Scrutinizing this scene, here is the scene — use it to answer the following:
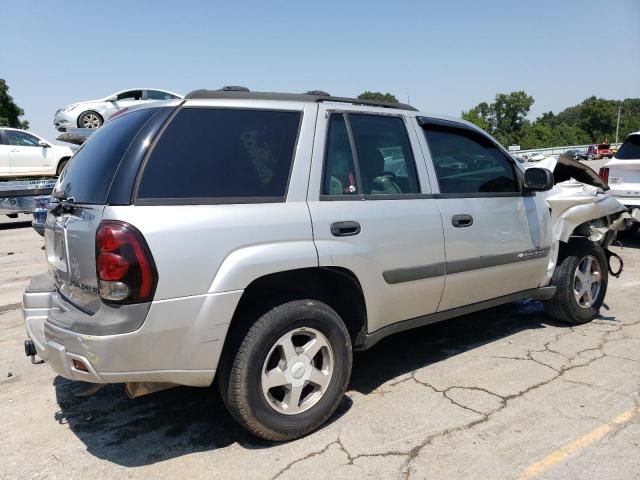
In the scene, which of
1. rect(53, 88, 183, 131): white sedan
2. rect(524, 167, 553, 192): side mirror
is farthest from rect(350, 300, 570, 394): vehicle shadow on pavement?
rect(53, 88, 183, 131): white sedan

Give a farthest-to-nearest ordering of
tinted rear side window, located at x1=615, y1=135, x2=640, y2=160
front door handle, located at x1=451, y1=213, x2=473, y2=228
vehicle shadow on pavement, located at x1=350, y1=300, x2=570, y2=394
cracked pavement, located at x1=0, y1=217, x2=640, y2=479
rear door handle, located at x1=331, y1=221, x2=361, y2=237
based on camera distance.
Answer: tinted rear side window, located at x1=615, y1=135, x2=640, y2=160 < vehicle shadow on pavement, located at x1=350, y1=300, x2=570, y2=394 < front door handle, located at x1=451, y1=213, x2=473, y2=228 < rear door handle, located at x1=331, y1=221, x2=361, y2=237 < cracked pavement, located at x1=0, y1=217, x2=640, y2=479

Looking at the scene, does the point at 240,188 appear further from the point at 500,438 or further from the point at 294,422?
the point at 500,438

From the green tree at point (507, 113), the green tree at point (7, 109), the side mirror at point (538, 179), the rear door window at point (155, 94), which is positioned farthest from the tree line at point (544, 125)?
the side mirror at point (538, 179)

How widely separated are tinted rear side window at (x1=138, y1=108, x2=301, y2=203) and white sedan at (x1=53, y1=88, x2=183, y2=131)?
38.7ft

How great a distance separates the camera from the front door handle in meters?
3.65

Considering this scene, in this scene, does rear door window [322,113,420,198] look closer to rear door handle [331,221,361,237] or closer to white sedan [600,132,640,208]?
rear door handle [331,221,361,237]

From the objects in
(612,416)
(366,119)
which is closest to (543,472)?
(612,416)

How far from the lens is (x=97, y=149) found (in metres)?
3.05

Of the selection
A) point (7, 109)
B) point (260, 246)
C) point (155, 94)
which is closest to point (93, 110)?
point (155, 94)

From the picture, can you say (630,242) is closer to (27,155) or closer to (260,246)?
(260,246)

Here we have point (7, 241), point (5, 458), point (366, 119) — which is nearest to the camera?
point (5, 458)

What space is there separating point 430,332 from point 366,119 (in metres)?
2.26

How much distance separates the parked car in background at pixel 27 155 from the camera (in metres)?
13.0

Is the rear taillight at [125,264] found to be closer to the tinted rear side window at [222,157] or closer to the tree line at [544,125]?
the tinted rear side window at [222,157]
